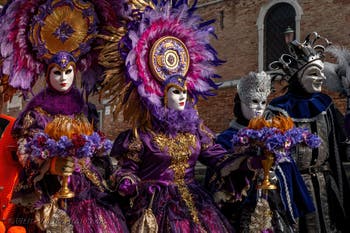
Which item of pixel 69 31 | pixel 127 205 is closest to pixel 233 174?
pixel 127 205

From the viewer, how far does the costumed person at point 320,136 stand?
486 centimetres

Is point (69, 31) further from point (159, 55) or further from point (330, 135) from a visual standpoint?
point (330, 135)

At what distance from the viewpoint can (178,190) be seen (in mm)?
3906

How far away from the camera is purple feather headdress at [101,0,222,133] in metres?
4.02

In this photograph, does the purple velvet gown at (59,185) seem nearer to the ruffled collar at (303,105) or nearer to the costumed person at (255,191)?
the costumed person at (255,191)

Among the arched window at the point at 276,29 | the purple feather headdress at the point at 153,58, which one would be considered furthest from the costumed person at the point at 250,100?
the arched window at the point at 276,29

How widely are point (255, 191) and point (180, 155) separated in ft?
2.38

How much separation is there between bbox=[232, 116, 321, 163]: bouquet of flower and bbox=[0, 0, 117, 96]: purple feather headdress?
150 cm

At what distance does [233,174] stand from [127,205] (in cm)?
80

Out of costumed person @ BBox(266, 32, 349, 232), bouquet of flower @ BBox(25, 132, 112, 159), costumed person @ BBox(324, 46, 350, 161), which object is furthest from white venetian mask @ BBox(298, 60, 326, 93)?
bouquet of flower @ BBox(25, 132, 112, 159)

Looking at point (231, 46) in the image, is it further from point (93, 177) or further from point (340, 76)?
point (93, 177)

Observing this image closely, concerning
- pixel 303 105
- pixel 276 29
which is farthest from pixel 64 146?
pixel 276 29

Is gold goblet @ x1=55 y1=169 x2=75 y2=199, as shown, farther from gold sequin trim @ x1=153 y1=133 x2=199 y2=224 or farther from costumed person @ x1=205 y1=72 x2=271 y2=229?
costumed person @ x1=205 y1=72 x2=271 y2=229

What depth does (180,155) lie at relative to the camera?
3.91 metres
